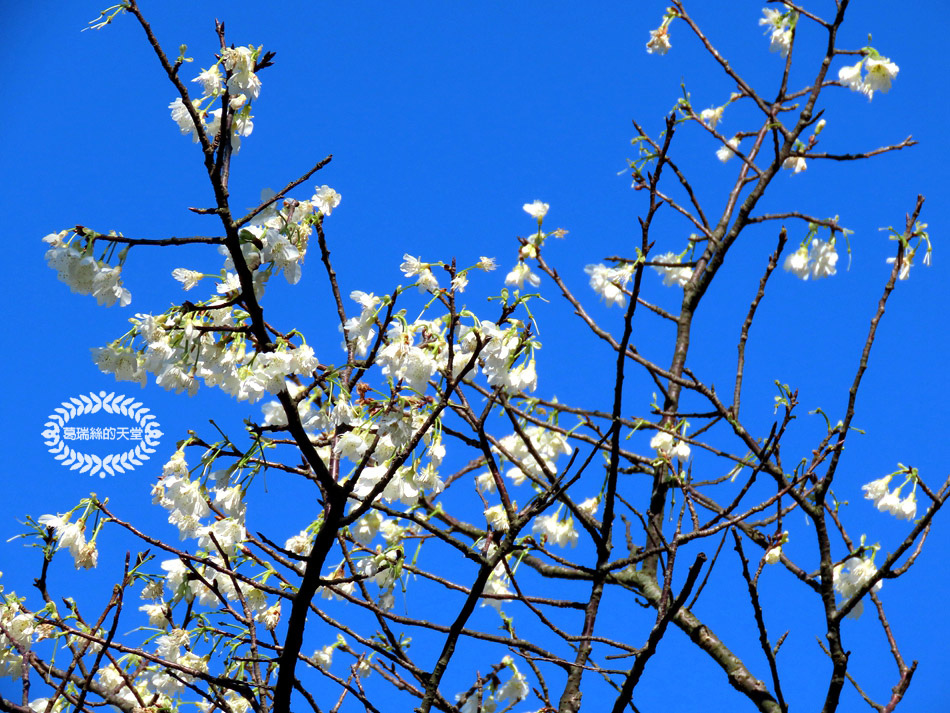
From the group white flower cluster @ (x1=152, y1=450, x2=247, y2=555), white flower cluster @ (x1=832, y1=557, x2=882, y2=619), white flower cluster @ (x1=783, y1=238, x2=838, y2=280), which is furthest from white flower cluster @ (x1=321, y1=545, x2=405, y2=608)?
white flower cluster @ (x1=783, y1=238, x2=838, y2=280)

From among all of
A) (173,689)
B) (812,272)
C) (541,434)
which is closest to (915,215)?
(812,272)

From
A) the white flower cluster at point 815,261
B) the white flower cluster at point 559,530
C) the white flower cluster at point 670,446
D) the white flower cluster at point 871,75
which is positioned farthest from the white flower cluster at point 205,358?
the white flower cluster at point 871,75

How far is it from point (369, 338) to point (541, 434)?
122 cm

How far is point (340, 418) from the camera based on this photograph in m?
2.06

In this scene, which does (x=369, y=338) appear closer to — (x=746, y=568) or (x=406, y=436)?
(x=406, y=436)

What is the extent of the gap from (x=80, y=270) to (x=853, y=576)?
2.64m

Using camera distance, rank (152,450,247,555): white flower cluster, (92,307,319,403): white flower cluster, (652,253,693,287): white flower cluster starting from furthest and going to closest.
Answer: (652,253,693,287): white flower cluster
(152,450,247,555): white flower cluster
(92,307,319,403): white flower cluster

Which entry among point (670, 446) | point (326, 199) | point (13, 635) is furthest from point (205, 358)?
point (670, 446)

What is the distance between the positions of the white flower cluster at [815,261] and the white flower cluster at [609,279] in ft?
2.26

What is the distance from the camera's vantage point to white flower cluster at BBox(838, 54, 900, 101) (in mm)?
3589

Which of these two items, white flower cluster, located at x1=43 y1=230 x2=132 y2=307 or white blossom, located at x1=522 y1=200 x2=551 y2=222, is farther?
white blossom, located at x1=522 y1=200 x2=551 y2=222

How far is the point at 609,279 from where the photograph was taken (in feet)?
12.9

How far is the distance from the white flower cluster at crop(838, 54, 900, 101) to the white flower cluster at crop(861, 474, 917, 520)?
1.66 m

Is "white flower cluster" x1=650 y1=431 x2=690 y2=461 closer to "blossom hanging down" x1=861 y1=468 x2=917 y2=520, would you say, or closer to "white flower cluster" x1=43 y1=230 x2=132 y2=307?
"blossom hanging down" x1=861 y1=468 x2=917 y2=520
